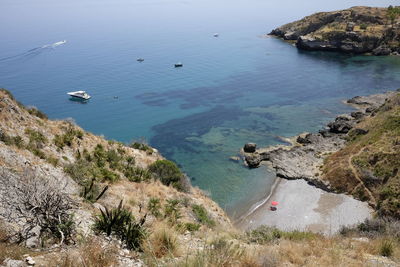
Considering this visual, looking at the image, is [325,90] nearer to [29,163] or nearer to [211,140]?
[211,140]

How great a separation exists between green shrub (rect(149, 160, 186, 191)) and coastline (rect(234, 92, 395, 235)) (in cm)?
741

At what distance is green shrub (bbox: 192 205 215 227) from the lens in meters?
18.9

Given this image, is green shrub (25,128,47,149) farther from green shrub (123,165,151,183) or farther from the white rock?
the white rock

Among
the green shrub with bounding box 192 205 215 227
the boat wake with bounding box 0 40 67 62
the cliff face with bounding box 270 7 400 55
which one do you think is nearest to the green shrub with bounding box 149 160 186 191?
the green shrub with bounding box 192 205 215 227

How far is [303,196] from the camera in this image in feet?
108

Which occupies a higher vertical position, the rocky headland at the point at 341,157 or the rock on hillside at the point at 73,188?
the rock on hillside at the point at 73,188

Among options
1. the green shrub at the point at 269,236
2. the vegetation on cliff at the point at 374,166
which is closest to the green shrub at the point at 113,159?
the green shrub at the point at 269,236

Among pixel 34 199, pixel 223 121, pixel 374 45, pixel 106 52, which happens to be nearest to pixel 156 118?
pixel 223 121

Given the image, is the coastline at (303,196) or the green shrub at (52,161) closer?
the green shrub at (52,161)

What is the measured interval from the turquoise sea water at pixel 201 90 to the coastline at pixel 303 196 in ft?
A: 6.29

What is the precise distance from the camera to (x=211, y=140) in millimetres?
48469

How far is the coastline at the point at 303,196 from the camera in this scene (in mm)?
28530

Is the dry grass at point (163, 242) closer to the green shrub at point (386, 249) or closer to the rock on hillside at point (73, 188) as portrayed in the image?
the rock on hillside at point (73, 188)

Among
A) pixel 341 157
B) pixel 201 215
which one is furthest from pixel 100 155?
pixel 341 157
